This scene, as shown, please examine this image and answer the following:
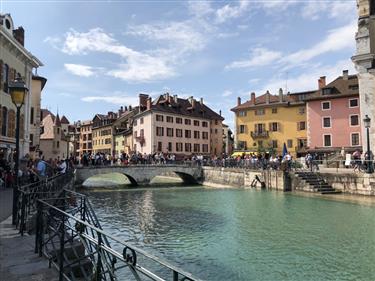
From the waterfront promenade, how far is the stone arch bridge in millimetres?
29421

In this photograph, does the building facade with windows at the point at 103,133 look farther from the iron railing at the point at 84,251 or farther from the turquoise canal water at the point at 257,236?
the iron railing at the point at 84,251

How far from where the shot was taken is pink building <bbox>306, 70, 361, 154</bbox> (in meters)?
47.1

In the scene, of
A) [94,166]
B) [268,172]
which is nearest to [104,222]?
[268,172]

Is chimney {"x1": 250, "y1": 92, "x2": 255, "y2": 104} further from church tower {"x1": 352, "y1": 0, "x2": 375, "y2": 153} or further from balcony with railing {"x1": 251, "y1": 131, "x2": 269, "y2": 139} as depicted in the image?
church tower {"x1": 352, "y1": 0, "x2": 375, "y2": 153}

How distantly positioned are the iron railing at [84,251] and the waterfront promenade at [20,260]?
192mm

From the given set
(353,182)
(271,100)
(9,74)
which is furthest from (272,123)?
(9,74)

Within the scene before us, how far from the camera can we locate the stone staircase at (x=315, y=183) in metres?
26.8

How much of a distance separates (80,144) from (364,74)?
90622 millimetres

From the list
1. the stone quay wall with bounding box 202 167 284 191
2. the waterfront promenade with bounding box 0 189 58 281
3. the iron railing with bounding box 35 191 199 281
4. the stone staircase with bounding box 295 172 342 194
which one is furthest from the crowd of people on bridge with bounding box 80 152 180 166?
the waterfront promenade with bounding box 0 189 58 281

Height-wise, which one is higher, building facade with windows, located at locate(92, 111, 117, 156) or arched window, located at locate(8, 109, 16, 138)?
building facade with windows, located at locate(92, 111, 117, 156)

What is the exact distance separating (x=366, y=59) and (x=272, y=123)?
26.2 m

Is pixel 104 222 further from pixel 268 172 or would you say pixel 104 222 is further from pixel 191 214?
pixel 268 172

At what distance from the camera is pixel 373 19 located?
106 feet

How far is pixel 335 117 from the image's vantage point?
4834 cm
